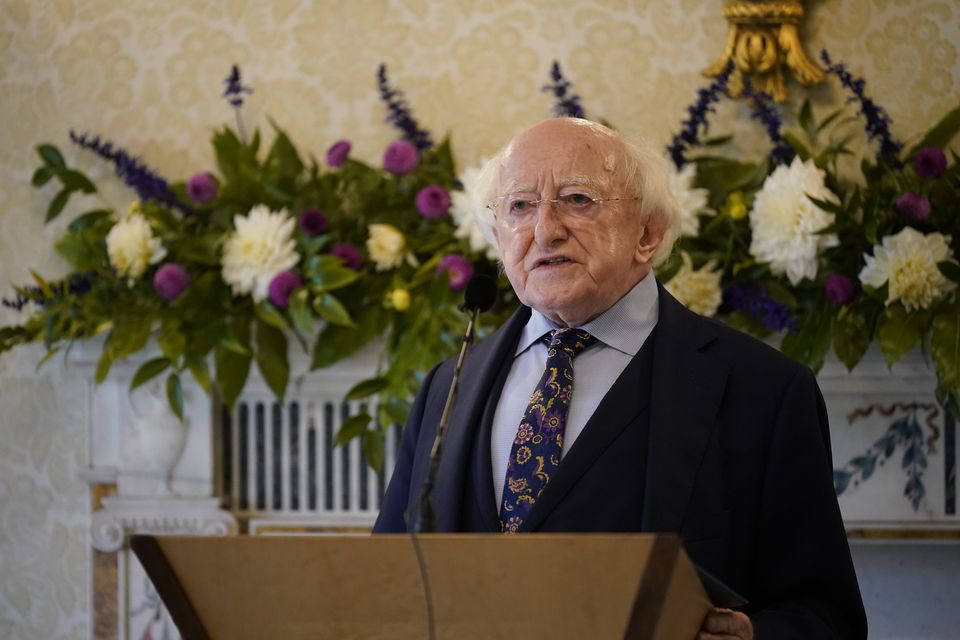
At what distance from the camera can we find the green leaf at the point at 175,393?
2.57 m

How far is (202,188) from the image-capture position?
2557 millimetres

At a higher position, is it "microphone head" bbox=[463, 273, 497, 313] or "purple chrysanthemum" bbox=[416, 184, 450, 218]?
"purple chrysanthemum" bbox=[416, 184, 450, 218]

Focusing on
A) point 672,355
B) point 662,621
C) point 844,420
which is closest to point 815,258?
point 844,420

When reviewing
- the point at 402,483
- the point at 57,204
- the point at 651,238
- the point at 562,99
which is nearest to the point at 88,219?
the point at 57,204

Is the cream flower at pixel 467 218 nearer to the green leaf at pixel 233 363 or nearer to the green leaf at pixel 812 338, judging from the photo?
the green leaf at pixel 233 363

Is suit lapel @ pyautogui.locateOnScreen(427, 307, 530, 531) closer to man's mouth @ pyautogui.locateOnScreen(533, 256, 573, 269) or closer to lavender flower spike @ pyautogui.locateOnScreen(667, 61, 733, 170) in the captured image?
man's mouth @ pyautogui.locateOnScreen(533, 256, 573, 269)

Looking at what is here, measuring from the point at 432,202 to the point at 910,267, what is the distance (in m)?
0.94

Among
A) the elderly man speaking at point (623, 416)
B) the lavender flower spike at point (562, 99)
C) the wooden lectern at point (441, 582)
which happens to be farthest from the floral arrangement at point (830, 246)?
the wooden lectern at point (441, 582)

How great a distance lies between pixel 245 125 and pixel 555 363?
137 cm

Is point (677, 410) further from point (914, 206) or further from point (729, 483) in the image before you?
point (914, 206)

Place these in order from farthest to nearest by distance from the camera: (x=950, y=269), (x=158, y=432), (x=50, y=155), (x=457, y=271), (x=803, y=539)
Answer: (x=50, y=155)
(x=158, y=432)
(x=457, y=271)
(x=950, y=269)
(x=803, y=539)

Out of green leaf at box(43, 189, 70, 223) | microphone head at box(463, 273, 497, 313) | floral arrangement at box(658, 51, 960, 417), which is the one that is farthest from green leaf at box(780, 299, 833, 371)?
green leaf at box(43, 189, 70, 223)

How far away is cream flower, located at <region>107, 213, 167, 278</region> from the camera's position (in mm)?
2523

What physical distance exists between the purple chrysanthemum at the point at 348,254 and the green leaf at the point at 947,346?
3.76 feet
